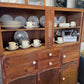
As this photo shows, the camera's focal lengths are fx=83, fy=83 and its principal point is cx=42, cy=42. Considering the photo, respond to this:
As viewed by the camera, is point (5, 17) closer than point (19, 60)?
No

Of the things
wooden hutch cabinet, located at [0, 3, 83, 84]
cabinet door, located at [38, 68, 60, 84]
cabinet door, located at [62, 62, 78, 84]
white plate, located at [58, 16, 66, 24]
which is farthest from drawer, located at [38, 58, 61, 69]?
white plate, located at [58, 16, 66, 24]

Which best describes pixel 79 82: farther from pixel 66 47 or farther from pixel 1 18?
pixel 1 18

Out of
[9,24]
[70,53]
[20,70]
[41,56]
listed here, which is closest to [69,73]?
[70,53]

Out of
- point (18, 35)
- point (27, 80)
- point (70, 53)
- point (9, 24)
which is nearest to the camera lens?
point (9, 24)

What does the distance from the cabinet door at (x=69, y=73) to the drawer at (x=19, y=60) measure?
66 centimetres

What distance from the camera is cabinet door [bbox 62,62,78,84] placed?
1526 mm

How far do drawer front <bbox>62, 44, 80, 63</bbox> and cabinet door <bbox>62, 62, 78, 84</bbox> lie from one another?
0.36 ft

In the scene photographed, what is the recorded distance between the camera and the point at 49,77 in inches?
55.2

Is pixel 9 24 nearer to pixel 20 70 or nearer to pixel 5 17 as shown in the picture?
pixel 5 17

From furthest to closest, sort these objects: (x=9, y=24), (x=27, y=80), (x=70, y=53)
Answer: (x=70, y=53)
(x=27, y=80)
(x=9, y=24)

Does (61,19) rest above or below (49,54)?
above

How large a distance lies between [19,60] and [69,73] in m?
1.01

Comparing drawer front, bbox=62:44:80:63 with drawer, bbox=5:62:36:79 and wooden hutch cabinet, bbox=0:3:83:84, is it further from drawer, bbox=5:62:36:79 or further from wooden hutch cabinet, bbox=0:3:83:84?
drawer, bbox=5:62:36:79

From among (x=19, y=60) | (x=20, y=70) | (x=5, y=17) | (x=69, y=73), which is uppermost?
(x=5, y=17)
